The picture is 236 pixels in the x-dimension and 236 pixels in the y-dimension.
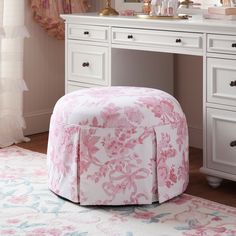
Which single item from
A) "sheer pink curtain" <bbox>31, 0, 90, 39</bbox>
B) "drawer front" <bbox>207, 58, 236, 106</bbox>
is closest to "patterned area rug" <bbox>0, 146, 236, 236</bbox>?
"drawer front" <bbox>207, 58, 236, 106</bbox>

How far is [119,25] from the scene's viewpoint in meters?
3.64

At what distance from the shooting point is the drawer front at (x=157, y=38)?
3.29 metres

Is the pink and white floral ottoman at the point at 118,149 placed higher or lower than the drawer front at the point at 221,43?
lower

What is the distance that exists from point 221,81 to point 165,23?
435mm

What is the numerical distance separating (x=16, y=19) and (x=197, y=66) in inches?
46.5

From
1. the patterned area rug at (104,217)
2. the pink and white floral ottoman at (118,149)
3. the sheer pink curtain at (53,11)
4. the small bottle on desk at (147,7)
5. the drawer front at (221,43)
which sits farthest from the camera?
the sheer pink curtain at (53,11)

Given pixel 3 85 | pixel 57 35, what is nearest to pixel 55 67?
pixel 57 35

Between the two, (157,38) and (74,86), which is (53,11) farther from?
(157,38)

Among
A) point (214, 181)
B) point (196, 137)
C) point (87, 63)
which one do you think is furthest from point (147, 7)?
point (214, 181)

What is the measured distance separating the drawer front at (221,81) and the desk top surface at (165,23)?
16cm

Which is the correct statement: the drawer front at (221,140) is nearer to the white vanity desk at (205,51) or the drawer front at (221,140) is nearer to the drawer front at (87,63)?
the white vanity desk at (205,51)

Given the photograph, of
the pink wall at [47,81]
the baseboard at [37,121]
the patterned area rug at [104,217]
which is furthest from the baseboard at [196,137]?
the baseboard at [37,121]

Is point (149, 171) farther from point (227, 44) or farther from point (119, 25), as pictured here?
point (119, 25)

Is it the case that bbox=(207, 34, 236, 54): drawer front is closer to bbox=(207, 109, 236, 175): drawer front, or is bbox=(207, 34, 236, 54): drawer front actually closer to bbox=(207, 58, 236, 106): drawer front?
bbox=(207, 58, 236, 106): drawer front
